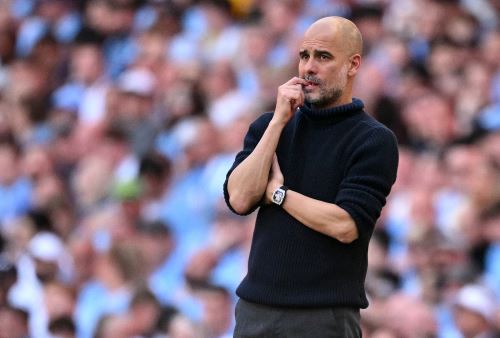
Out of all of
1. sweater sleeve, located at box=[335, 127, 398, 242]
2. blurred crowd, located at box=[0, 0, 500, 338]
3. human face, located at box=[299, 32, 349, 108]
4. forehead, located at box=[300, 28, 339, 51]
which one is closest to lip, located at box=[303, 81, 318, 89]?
human face, located at box=[299, 32, 349, 108]

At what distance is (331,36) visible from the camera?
3678 millimetres

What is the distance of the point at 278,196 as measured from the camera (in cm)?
364

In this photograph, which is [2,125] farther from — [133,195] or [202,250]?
[202,250]

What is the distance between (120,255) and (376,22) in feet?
7.80

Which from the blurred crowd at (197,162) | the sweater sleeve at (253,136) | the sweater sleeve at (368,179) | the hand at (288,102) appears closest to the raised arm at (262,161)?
the hand at (288,102)

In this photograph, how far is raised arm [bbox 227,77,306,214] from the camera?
3656mm

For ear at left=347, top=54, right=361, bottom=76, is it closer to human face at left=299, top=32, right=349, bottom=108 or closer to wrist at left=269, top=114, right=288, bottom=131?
human face at left=299, top=32, right=349, bottom=108

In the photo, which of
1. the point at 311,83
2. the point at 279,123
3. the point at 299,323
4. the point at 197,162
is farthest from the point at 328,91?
the point at 197,162

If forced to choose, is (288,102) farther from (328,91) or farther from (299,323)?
(299,323)

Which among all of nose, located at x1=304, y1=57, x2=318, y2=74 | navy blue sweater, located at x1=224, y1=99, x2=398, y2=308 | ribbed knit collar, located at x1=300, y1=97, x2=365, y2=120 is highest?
nose, located at x1=304, y1=57, x2=318, y2=74

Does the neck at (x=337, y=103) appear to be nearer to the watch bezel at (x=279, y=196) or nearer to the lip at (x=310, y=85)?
the lip at (x=310, y=85)

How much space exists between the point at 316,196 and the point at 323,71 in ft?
1.22

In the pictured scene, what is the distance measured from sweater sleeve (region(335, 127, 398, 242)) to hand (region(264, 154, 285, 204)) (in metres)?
0.19

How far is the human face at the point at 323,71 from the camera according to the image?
145 inches
